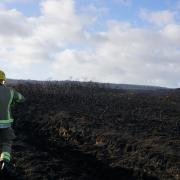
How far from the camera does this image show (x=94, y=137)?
669 inches

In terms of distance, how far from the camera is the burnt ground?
44.4ft

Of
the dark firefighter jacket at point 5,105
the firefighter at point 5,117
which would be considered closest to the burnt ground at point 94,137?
the firefighter at point 5,117

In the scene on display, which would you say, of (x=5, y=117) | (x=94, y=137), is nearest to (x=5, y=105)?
(x=5, y=117)

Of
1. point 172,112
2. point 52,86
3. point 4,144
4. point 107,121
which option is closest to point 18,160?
point 4,144

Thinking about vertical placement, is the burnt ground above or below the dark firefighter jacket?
below

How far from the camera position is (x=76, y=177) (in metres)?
12.9

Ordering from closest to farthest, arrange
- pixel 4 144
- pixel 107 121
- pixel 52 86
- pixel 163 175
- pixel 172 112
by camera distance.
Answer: pixel 4 144, pixel 163 175, pixel 107 121, pixel 172 112, pixel 52 86

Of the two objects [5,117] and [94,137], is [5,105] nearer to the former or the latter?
[5,117]

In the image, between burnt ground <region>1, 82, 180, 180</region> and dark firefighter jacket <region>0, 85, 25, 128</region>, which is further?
burnt ground <region>1, 82, 180, 180</region>

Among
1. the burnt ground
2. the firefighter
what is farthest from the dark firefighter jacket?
the burnt ground

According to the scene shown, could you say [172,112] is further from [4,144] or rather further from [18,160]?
[4,144]

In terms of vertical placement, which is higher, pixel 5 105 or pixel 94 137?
pixel 5 105

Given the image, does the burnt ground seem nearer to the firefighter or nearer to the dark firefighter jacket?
the firefighter

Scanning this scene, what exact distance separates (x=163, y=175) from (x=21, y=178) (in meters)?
3.58
